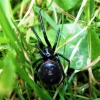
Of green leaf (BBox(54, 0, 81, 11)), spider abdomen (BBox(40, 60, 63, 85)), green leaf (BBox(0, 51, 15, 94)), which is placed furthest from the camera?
green leaf (BBox(54, 0, 81, 11))

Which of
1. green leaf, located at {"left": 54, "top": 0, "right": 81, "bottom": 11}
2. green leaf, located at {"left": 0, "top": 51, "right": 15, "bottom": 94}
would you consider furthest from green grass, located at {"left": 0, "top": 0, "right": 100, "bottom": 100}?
green leaf, located at {"left": 0, "top": 51, "right": 15, "bottom": 94}

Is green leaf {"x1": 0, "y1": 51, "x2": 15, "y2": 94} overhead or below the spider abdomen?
overhead

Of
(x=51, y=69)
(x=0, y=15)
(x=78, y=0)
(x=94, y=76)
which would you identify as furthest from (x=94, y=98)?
(x=0, y=15)

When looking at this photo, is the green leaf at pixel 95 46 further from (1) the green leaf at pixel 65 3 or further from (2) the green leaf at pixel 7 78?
(2) the green leaf at pixel 7 78

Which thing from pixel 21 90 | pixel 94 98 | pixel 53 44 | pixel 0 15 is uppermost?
pixel 0 15


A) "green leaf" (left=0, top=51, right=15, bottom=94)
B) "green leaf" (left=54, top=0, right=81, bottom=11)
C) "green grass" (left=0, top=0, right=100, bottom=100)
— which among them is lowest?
"green grass" (left=0, top=0, right=100, bottom=100)

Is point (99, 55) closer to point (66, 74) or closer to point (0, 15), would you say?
point (66, 74)

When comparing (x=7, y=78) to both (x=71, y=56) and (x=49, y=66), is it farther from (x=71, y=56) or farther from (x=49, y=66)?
(x=71, y=56)

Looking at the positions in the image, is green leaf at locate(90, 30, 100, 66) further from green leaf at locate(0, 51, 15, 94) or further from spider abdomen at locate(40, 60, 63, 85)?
green leaf at locate(0, 51, 15, 94)
